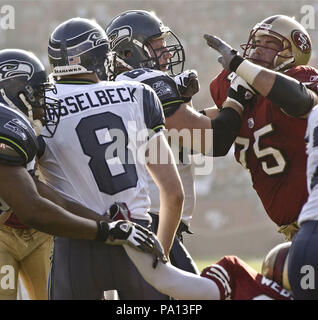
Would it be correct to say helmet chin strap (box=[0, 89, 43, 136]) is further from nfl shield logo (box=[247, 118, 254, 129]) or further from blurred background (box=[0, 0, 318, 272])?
blurred background (box=[0, 0, 318, 272])

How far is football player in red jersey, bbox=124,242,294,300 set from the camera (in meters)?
3.23

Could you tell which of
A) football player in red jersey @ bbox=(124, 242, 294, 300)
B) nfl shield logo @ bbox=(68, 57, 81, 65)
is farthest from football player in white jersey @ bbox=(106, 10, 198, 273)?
football player in red jersey @ bbox=(124, 242, 294, 300)

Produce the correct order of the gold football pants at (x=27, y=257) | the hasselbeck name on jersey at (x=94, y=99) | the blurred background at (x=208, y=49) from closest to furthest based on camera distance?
the hasselbeck name on jersey at (x=94, y=99)
the gold football pants at (x=27, y=257)
the blurred background at (x=208, y=49)

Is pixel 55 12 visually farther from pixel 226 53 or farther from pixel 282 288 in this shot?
pixel 282 288

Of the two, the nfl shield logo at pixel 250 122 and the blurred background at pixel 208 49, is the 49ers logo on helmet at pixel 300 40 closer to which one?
the nfl shield logo at pixel 250 122

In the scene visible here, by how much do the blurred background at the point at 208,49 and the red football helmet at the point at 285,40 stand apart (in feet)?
36.2

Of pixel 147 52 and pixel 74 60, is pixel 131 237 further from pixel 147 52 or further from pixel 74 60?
pixel 147 52

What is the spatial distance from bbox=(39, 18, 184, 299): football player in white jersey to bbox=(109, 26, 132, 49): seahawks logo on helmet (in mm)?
976

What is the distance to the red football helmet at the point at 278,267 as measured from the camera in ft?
10.8

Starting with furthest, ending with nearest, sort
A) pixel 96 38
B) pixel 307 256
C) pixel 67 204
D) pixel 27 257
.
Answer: pixel 27 257 < pixel 96 38 < pixel 67 204 < pixel 307 256

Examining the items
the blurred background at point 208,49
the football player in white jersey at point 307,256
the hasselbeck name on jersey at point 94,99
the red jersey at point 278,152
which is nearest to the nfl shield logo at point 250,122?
the red jersey at point 278,152

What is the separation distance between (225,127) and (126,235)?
1212mm

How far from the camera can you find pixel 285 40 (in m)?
4.48

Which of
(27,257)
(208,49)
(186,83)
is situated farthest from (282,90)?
(208,49)
